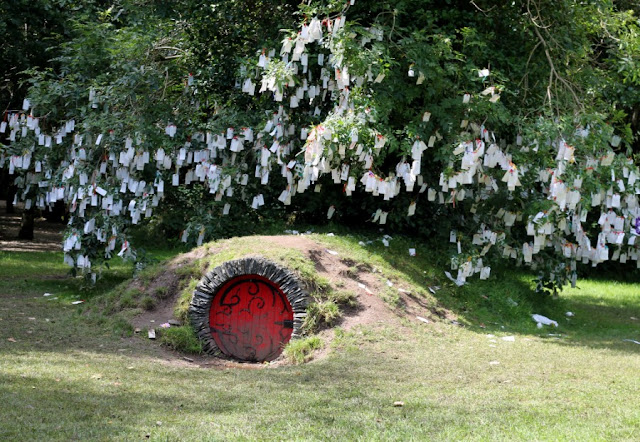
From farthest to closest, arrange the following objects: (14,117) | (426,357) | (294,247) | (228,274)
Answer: (14,117), (294,247), (228,274), (426,357)

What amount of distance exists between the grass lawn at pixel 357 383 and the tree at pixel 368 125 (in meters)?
1.20

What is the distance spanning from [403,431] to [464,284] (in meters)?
5.96

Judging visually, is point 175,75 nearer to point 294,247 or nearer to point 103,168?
point 103,168

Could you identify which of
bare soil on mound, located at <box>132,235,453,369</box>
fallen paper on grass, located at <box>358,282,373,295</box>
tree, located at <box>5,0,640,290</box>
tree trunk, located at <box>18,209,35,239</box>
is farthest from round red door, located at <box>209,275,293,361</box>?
tree trunk, located at <box>18,209,35,239</box>

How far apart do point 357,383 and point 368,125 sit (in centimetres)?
392

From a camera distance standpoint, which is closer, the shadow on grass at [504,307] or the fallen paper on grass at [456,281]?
the shadow on grass at [504,307]

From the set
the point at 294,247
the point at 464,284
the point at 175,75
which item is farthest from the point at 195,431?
the point at 175,75

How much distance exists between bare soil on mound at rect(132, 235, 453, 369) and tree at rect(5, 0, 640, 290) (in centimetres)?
94

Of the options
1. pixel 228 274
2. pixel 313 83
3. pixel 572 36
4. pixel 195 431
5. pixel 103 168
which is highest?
pixel 572 36

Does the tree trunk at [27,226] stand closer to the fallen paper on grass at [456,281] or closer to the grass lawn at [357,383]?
the grass lawn at [357,383]

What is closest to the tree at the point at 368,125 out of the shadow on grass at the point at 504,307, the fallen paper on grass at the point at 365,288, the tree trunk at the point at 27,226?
the shadow on grass at the point at 504,307

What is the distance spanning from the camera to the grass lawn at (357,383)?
5.22m

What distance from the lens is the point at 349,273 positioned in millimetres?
9586

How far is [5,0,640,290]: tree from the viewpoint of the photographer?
9.94 meters
